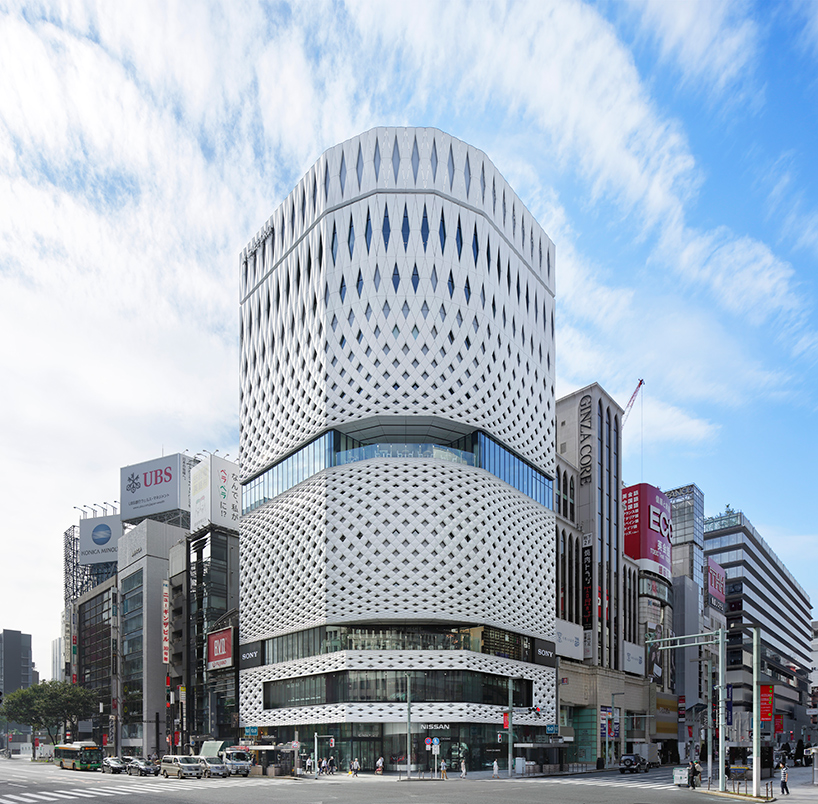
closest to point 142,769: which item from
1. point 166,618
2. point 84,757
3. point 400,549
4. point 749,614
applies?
point 84,757

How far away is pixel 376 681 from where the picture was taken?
76.6 m

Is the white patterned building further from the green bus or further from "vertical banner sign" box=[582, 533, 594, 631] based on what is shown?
the green bus

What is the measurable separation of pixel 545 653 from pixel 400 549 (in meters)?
23.7

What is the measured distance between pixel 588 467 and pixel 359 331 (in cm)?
4165

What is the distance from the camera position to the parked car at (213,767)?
64.6 meters

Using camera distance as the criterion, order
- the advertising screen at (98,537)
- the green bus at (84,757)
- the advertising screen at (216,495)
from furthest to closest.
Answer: the advertising screen at (98,537)
the advertising screen at (216,495)
the green bus at (84,757)

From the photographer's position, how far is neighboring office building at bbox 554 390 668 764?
98.1m

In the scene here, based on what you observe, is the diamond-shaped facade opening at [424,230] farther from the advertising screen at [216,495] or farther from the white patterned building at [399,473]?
the advertising screen at [216,495]

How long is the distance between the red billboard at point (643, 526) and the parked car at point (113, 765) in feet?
241

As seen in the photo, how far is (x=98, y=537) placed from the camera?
15738 cm

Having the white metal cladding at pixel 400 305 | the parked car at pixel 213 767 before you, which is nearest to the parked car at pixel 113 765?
the parked car at pixel 213 767

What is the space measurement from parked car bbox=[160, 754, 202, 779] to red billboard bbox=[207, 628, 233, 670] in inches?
1036

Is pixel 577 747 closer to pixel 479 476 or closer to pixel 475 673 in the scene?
pixel 475 673

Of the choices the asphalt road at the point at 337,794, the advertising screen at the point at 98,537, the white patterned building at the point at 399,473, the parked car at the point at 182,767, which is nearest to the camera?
the asphalt road at the point at 337,794
